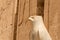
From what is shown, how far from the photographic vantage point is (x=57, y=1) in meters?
1.19

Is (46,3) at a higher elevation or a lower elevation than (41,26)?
higher

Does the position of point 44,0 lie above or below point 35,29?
above

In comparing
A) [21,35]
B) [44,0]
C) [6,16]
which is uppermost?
[44,0]

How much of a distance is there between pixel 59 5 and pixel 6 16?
0.36 metres

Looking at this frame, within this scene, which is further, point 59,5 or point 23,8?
point 23,8

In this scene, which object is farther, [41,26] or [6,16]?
[6,16]

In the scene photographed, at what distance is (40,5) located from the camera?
49.4 inches

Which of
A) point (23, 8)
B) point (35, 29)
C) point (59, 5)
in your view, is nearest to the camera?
point (35, 29)

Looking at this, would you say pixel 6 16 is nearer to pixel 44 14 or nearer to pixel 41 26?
pixel 44 14

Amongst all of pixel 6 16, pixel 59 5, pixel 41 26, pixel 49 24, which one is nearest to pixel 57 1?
pixel 59 5

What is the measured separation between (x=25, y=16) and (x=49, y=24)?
0.57 feet

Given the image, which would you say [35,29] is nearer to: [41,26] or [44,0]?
[41,26]

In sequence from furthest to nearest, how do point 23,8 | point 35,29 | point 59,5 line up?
point 23,8, point 59,5, point 35,29

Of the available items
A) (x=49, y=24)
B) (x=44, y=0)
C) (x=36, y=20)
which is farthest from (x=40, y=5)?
(x=36, y=20)
